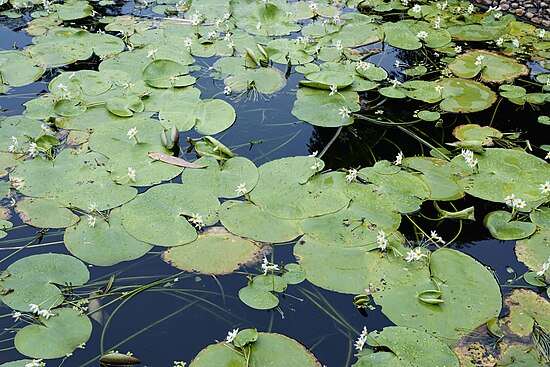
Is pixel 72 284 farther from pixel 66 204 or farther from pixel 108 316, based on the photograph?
pixel 66 204

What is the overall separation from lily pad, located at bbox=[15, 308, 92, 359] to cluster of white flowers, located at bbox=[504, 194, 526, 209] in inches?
102

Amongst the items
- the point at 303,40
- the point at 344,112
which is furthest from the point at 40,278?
the point at 303,40

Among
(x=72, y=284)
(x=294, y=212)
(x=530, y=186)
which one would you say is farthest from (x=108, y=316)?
(x=530, y=186)

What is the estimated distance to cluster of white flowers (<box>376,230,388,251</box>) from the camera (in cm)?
320

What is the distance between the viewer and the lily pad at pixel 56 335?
107 inches

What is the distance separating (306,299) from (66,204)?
1693 mm

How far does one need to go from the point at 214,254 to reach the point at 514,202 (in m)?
1.89

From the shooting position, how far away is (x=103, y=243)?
3303 mm

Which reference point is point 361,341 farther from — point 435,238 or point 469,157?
point 469,157

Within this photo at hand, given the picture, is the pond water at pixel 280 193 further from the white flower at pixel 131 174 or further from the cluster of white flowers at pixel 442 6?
the cluster of white flowers at pixel 442 6

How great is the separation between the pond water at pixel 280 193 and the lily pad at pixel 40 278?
11 millimetres

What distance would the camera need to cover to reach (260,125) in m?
4.50

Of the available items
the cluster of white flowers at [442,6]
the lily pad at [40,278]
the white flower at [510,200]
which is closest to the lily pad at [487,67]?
the cluster of white flowers at [442,6]

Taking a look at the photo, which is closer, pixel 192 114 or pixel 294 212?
pixel 294 212
